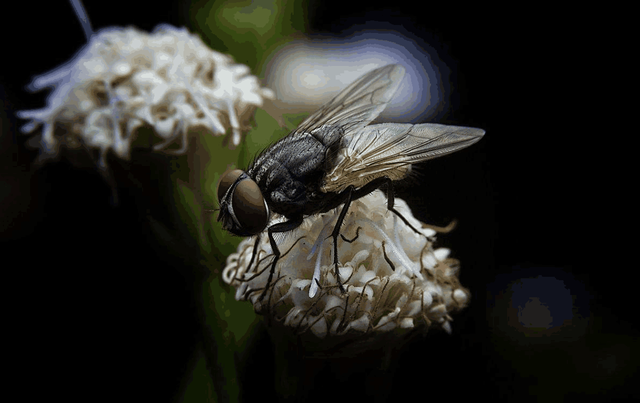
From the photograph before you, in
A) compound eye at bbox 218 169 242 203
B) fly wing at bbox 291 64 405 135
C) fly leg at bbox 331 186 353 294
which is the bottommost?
fly leg at bbox 331 186 353 294

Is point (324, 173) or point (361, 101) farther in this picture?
point (361, 101)

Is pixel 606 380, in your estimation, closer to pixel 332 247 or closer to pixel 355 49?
pixel 332 247

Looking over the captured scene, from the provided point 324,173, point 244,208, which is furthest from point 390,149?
point 244,208

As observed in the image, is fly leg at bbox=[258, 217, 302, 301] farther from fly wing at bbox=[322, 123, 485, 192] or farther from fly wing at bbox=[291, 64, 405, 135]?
fly wing at bbox=[291, 64, 405, 135]

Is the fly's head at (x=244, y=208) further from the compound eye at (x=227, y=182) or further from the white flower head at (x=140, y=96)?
the white flower head at (x=140, y=96)

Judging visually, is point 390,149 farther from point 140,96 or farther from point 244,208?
point 140,96

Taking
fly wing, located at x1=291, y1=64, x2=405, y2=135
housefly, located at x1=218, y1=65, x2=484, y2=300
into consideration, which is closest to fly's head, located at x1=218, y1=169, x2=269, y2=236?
housefly, located at x1=218, y1=65, x2=484, y2=300

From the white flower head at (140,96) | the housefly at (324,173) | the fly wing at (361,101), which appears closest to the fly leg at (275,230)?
the housefly at (324,173)
